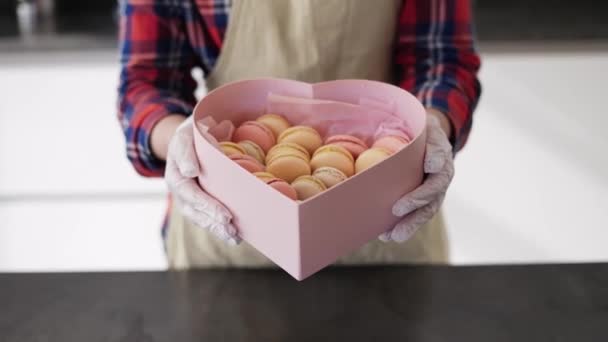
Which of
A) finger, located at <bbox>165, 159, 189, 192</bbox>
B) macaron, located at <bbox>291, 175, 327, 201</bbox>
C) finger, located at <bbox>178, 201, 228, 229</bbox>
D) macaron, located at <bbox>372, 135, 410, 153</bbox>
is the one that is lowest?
finger, located at <bbox>178, 201, 228, 229</bbox>

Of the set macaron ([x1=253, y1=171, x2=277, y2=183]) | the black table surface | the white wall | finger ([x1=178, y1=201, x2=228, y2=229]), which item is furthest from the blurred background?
macaron ([x1=253, y1=171, x2=277, y2=183])

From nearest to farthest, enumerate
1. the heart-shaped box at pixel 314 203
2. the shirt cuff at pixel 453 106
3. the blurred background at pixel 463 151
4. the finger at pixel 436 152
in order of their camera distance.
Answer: the heart-shaped box at pixel 314 203 → the finger at pixel 436 152 → the shirt cuff at pixel 453 106 → the blurred background at pixel 463 151

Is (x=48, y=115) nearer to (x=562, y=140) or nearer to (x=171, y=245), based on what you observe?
(x=171, y=245)

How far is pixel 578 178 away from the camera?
1629 millimetres

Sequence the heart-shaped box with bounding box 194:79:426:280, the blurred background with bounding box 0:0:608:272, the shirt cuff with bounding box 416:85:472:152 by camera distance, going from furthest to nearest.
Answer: the blurred background with bounding box 0:0:608:272
the shirt cuff with bounding box 416:85:472:152
the heart-shaped box with bounding box 194:79:426:280

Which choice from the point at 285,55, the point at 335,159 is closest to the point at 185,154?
the point at 335,159

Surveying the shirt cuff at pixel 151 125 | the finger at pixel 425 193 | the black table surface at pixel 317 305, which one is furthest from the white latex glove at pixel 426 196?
the shirt cuff at pixel 151 125

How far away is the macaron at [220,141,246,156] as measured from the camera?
0.64m

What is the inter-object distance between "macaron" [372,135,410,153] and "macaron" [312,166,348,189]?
0.05 m

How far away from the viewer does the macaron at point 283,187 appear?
59 centimetres

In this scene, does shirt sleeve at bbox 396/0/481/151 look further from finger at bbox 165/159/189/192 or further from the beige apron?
finger at bbox 165/159/189/192

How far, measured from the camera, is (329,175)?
632 mm

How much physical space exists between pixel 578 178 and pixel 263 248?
1.22 meters

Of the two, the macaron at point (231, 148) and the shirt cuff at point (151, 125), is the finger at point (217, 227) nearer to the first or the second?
the macaron at point (231, 148)
